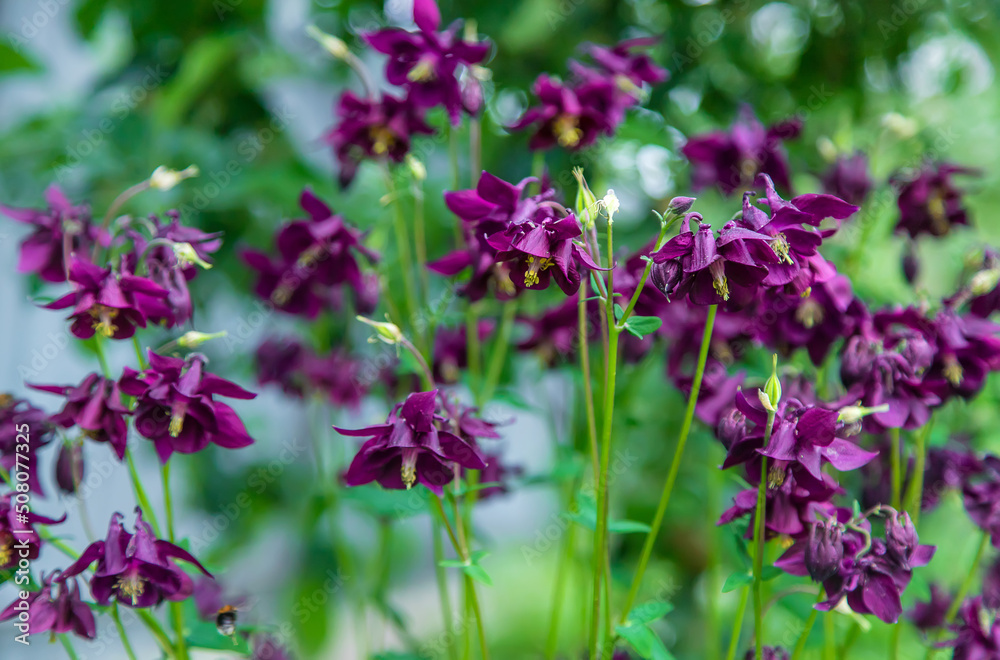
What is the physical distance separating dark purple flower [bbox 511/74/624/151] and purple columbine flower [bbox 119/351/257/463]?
1.50ft

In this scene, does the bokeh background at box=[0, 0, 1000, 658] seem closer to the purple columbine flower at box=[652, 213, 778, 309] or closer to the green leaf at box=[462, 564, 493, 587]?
the green leaf at box=[462, 564, 493, 587]

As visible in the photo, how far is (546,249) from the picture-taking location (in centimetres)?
60

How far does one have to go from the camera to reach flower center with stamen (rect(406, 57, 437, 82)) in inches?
34.1

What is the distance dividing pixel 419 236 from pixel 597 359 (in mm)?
308

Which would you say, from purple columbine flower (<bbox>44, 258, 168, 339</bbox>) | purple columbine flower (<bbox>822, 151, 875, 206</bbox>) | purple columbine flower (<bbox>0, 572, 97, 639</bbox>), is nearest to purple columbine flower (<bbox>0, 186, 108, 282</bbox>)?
purple columbine flower (<bbox>44, 258, 168, 339</bbox>)

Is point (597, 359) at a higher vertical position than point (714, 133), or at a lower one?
lower

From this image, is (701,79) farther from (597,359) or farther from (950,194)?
(597,359)

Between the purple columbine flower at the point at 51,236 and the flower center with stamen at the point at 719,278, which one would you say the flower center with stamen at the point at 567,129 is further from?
the purple columbine flower at the point at 51,236

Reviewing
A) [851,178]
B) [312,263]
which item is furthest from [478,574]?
[851,178]

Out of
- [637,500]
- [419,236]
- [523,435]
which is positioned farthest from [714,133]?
[523,435]

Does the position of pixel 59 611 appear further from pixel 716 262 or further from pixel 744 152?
pixel 744 152

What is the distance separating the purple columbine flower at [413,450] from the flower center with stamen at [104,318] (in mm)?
270

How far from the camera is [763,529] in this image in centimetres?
65

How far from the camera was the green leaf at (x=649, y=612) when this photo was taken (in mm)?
712
